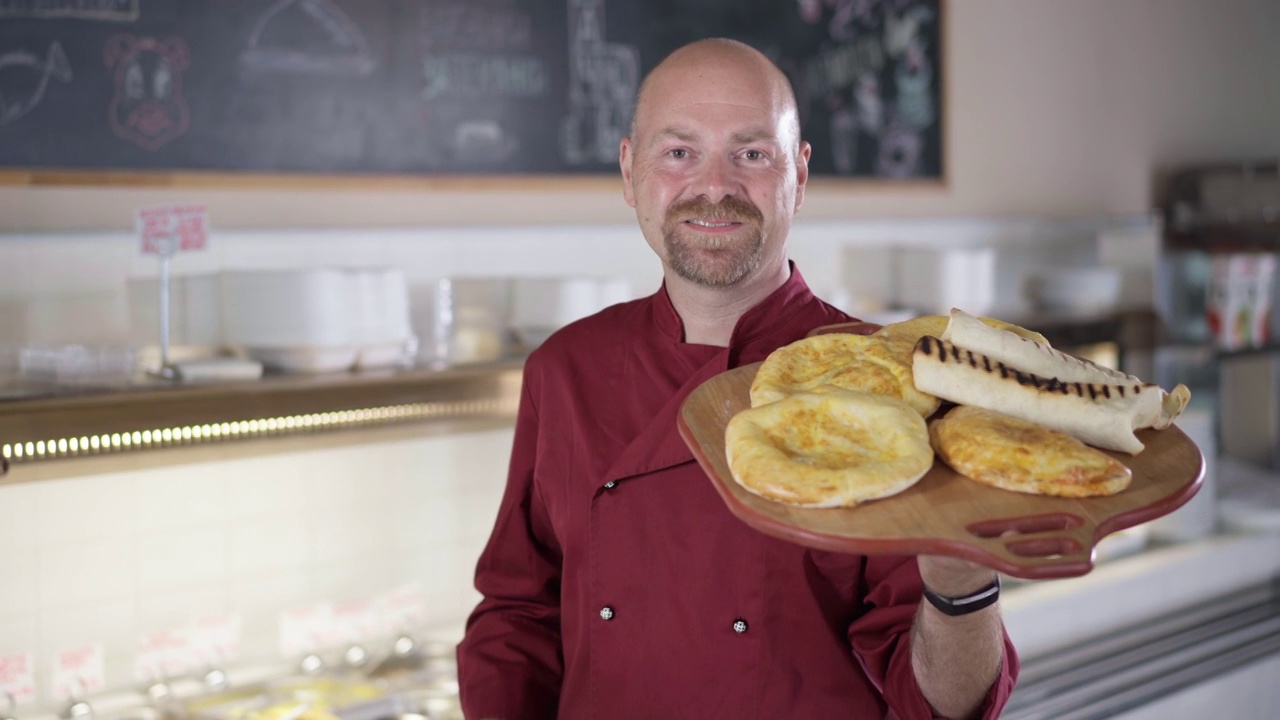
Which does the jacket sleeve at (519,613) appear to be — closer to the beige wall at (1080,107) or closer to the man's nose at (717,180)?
the man's nose at (717,180)

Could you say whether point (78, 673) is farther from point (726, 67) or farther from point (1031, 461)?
point (1031, 461)

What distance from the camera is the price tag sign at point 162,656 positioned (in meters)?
2.61

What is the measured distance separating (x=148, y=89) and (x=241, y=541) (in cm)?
113

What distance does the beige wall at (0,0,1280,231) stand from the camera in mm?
4582

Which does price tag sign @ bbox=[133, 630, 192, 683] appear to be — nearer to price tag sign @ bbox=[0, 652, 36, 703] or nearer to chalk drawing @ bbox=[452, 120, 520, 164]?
price tag sign @ bbox=[0, 652, 36, 703]

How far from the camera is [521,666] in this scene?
6.06 ft

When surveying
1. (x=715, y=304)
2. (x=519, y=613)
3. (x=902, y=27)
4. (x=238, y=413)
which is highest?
(x=902, y=27)

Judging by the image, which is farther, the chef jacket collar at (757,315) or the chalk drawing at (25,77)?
the chalk drawing at (25,77)

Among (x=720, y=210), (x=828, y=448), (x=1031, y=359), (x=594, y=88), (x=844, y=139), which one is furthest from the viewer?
(x=844, y=139)

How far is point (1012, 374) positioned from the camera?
137 centimetres

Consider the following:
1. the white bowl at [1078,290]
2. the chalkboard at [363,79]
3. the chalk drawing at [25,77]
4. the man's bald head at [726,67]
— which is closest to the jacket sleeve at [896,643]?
the man's bald head at [726,67]

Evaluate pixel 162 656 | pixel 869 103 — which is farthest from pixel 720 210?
pixel 869 103

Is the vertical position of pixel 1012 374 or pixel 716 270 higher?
pixel 716 270

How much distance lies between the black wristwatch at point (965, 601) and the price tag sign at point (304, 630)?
6.12 feet
